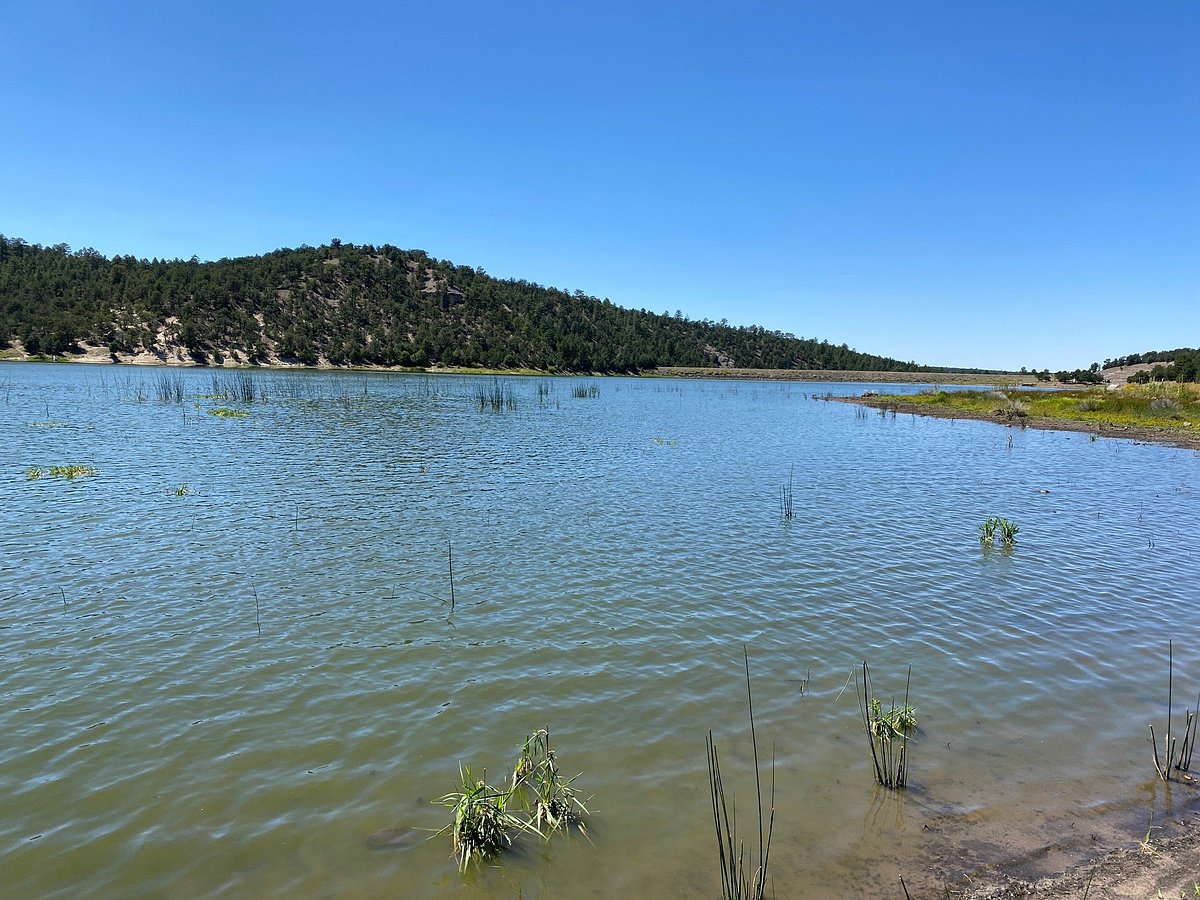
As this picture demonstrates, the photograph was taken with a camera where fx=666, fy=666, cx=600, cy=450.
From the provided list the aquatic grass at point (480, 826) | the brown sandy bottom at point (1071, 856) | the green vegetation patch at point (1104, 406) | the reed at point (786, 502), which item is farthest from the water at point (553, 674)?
the green vegetation patch at point (1104, 406)

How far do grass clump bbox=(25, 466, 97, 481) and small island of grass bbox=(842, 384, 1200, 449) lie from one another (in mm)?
45958

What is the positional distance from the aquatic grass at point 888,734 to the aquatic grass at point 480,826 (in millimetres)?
3251

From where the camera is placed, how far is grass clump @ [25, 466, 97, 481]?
1748 cm

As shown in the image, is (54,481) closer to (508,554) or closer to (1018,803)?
(508,554)

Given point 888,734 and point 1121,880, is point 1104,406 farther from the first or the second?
point 1121,880

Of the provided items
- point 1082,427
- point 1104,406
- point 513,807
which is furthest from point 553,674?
point 1104,406

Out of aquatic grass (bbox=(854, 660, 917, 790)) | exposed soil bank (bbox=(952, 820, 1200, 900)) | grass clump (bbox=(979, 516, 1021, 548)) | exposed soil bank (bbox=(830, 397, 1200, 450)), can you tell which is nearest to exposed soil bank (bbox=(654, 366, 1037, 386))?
exposed soil bank (bbox=(830, 397, 1200, 450))

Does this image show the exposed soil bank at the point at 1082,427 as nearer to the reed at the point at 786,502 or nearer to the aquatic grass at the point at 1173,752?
the reed at the point at 786,502

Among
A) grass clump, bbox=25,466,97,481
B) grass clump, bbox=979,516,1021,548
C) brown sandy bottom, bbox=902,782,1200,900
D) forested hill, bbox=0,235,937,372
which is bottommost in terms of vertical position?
brown sandy bottom, bbox=902,782,1200,900

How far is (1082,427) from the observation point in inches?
1683

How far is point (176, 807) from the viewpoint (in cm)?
548

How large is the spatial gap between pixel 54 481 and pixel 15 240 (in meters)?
214

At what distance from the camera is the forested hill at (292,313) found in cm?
11869

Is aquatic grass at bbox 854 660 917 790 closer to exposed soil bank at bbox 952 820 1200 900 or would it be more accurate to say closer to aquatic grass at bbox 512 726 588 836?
exposed soil bank at bbox 952 820 1200 900
